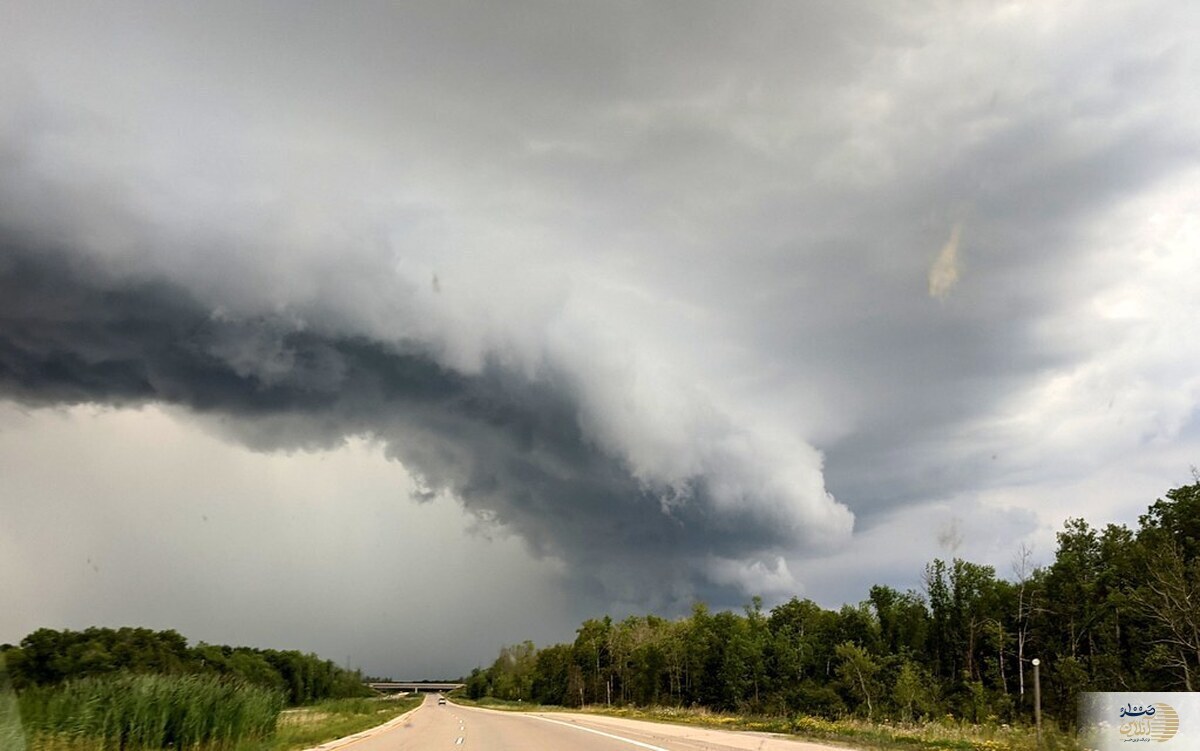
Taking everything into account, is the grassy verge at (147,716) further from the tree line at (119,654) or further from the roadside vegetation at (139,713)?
the tree line at (119,654)

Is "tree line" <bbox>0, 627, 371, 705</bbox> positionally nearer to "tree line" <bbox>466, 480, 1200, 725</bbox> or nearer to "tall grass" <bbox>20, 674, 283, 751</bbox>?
"tall grass" <bbox>20, 674, 283, 751</bbox>

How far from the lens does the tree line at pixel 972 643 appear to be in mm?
56344

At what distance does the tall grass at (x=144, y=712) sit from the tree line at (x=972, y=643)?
43487 mm

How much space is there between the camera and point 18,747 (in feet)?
43.5

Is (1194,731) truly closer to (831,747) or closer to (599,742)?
(831,747)

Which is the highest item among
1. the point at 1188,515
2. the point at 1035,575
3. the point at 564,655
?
the point at 1188,515

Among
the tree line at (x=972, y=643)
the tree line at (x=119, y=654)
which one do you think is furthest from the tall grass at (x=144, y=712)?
the tree line at (x=972, y=643)

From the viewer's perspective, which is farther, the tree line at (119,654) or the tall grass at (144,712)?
the tree line at (119,654)

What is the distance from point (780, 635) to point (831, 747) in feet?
233

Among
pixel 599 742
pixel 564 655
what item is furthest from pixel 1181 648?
pixel 564 655

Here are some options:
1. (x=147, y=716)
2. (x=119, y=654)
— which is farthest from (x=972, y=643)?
(x=119, y=654)

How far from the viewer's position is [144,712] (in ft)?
56.4

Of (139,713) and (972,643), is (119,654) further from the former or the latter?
(972,643)

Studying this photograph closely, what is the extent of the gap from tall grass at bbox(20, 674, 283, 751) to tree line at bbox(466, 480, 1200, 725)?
43487 millimetres
